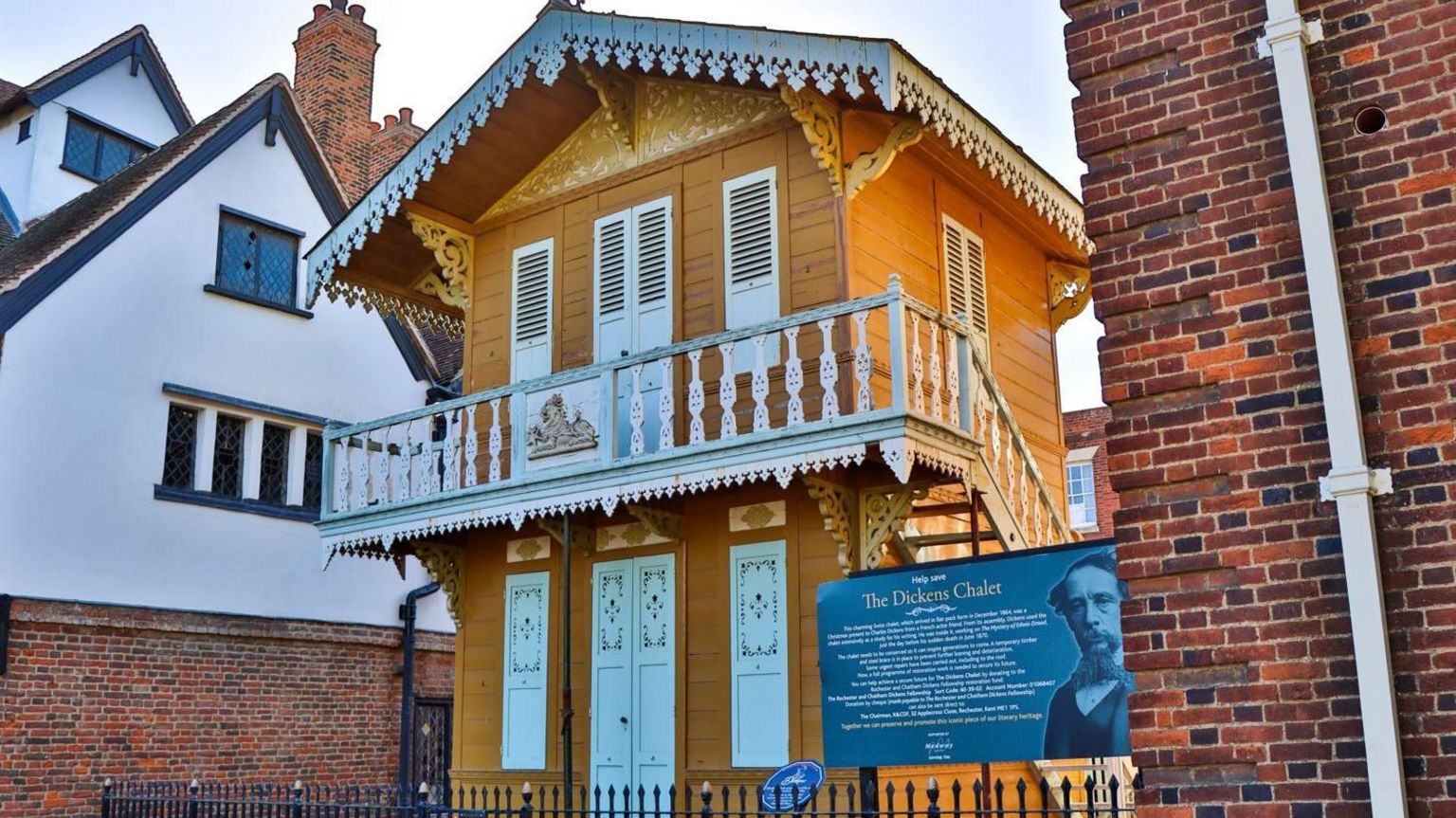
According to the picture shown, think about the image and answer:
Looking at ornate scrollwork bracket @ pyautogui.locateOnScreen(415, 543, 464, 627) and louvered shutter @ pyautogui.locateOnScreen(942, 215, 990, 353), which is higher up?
louvered shutter @ pyautogui.locateOnScreen(942, 215, 990, 353)

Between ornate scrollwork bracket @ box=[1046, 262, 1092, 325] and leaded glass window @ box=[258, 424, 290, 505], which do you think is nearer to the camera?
ornate scrollwork bracket @ box=[1046, 262, 1092, 325]

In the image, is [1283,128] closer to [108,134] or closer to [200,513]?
[200,513]

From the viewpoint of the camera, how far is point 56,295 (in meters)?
16.1

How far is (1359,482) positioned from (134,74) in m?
19.7

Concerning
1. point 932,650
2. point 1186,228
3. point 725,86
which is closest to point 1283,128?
point 1186,228

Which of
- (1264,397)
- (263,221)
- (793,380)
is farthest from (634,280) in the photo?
(1264,397)

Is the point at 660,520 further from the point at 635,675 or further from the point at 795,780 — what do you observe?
the point at 795,780

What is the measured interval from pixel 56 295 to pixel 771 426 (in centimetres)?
924

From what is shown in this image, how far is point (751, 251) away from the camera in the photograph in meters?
13.1

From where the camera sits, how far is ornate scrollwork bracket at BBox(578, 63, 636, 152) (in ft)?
45.9

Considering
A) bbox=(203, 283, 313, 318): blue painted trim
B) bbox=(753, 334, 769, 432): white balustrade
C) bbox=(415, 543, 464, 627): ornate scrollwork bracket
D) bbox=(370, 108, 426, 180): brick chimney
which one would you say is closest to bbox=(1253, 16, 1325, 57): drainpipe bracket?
bbox=(753, 334, 769, 432): white balustrade

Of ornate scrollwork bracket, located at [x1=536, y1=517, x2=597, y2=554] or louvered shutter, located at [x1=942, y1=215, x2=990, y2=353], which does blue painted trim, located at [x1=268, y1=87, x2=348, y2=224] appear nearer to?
ornate scrollwork bracket, located at [x1=536, y1=517, x2=597, y2=554]

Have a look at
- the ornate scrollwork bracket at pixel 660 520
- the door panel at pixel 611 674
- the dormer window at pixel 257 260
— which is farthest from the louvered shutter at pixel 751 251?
the dormer window at pixel 257 260

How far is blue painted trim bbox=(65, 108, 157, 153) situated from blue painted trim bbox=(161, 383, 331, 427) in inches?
197
